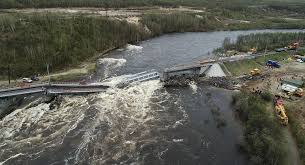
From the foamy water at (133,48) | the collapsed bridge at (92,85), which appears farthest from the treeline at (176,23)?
the collapsed bridge at (92,85)

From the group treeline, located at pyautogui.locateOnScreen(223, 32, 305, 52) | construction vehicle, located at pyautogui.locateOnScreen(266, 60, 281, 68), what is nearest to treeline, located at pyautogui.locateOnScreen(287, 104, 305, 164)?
construction vehicle, located at pyautogui.locateOnScreen(266, 60, 281, 68)

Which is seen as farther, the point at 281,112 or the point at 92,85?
the point at 92,85

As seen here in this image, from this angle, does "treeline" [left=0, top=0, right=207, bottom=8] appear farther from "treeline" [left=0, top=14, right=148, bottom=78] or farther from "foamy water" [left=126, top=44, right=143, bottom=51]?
"foamy water" [left=126, top=44, right=143, bottom=51]

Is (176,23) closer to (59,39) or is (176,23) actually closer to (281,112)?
(59,39)

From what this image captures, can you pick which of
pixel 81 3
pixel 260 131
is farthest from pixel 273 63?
pixel 81 3

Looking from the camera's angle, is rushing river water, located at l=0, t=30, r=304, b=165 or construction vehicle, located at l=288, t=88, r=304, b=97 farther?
construction vehicle, located at l=288, t=88, r=304, b=97

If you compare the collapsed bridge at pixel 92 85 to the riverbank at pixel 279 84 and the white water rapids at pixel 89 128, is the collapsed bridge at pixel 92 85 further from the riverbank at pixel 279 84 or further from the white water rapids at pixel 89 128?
the riverbank at pixel 279 84
